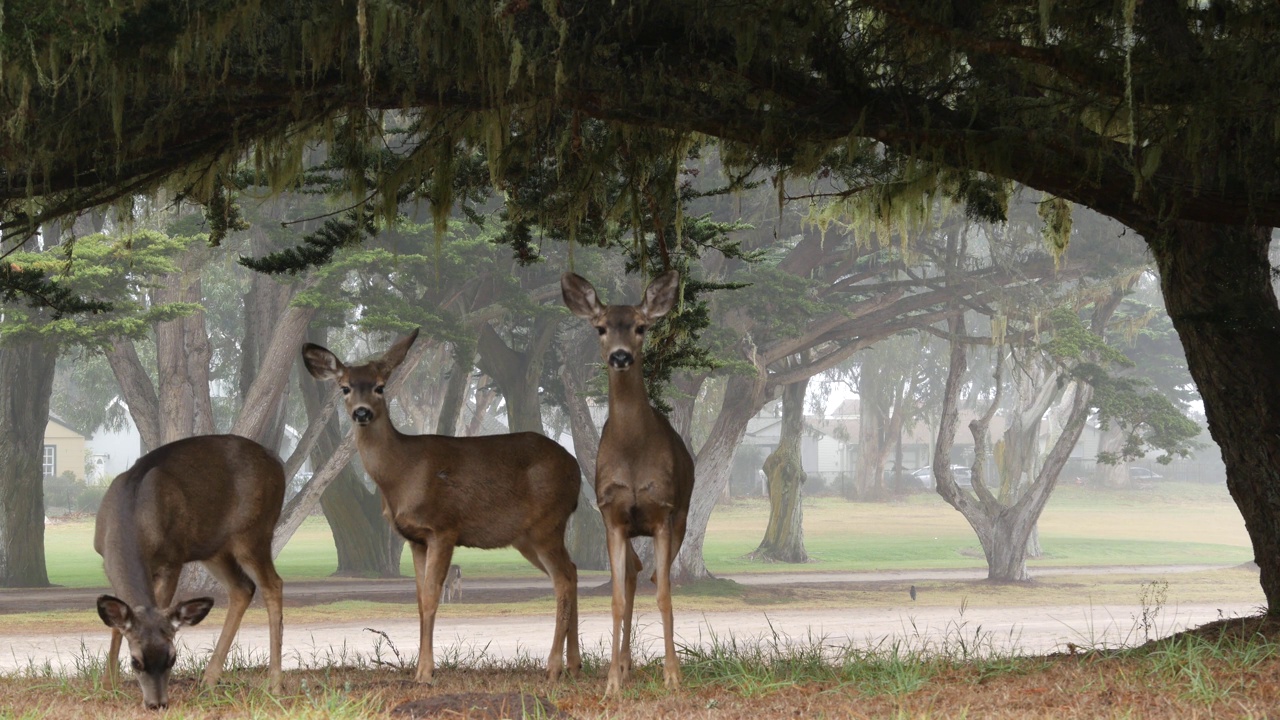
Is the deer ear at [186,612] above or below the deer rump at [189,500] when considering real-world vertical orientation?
below

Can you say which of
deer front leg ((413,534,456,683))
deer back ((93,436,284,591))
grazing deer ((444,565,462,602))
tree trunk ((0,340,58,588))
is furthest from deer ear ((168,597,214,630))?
tree trunk ((0,340,58,588))

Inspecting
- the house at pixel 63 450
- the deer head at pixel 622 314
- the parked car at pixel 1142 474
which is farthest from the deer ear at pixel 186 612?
the parked car at pixel 1142 474

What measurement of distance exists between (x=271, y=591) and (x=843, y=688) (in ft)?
11.5

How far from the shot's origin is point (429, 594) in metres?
8.55

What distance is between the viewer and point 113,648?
8.56 metres

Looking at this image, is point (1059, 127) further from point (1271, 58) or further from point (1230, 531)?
point (1230, 531)

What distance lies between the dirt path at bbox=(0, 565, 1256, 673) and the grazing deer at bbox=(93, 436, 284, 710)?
21.8ft

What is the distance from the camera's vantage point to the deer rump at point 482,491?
870 cm

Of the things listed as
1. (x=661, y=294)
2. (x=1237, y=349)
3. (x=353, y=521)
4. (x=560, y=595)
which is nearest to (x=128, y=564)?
(x=560, y=595)

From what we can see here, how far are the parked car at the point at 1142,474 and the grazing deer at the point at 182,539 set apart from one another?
7737 cm

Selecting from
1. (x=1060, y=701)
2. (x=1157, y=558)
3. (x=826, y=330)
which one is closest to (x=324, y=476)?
(x=826, y=330)

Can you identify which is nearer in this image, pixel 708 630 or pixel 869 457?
pixel 708 630

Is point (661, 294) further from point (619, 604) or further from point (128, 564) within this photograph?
point (128, 564)

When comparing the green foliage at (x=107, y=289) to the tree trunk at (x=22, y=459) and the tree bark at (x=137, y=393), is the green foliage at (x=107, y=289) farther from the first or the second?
the tree trunk at (x=22, y=459)
